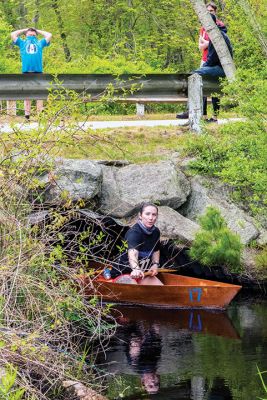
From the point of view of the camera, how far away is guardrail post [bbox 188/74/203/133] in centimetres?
1675

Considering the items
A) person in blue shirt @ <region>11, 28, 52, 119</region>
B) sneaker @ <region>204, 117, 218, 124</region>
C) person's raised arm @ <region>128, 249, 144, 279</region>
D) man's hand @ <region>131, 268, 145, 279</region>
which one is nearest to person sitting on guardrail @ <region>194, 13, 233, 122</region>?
sneaker @ <region>204, 117, 218, 124</region>

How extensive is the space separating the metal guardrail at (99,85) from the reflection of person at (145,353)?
4.60 m

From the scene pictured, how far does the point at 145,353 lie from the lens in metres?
11.2

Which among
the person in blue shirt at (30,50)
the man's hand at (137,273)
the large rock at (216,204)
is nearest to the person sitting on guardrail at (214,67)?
the large rock at (216,204)

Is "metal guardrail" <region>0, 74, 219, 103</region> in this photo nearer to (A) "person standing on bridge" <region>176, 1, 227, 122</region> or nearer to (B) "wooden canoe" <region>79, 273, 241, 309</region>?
(A) "person standing on bridge" <region>176, 1, 227, 122</region>

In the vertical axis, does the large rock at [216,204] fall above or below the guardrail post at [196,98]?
below

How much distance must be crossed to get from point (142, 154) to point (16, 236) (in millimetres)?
6887

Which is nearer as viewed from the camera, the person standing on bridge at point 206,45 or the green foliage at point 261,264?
the green foliage at point 261,264

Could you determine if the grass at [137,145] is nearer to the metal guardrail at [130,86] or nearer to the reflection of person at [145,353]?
the metal guardrail at [130,86]

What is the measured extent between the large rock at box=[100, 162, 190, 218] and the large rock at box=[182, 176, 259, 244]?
0.73ft

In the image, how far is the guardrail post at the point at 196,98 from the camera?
16.8 metres

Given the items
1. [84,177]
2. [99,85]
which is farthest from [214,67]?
[84,177]

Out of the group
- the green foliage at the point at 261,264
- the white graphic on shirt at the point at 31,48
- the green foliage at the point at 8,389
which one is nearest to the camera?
the green foliage at the point at 8,389

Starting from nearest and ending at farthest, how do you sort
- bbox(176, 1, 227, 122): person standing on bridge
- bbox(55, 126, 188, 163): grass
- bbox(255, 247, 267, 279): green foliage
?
bbox(255, 247, 267, 279): green foliage
bbox(55, 126, 188, 163): grass
bbox(176, 1, 227, 122): person standing on bridge
